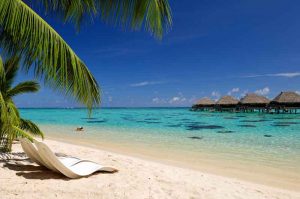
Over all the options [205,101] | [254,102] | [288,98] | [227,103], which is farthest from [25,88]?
[205,101]

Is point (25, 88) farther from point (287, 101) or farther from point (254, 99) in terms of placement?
point (254, 99)

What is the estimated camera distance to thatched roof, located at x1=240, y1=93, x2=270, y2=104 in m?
38.1

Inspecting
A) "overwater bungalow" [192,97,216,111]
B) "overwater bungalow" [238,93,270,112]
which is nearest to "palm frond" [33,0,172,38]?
"overwater bungalow" [238,93,270,112]

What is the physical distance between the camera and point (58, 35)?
141 inches

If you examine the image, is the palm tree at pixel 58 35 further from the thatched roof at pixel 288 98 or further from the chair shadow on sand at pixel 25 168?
the thatched roof at pixel 288 98

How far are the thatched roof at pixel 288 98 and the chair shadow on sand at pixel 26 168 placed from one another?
34.9 metres

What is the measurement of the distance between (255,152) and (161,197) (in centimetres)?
624

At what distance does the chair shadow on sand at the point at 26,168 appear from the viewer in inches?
158

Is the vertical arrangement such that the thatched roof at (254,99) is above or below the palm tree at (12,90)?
above

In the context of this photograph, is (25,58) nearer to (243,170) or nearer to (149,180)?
(149,180)

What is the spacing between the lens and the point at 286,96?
1363 inches

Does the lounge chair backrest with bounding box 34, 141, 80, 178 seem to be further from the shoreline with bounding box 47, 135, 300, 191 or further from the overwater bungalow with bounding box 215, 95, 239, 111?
the overwater bungalow with bounding box 215, 95, 239, 111

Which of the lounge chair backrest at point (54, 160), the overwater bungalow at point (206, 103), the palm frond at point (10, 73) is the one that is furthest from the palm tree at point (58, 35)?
the overwater bungalow at point (206, 103)

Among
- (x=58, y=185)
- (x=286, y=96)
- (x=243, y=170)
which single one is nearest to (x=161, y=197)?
(x=58, y=185)
